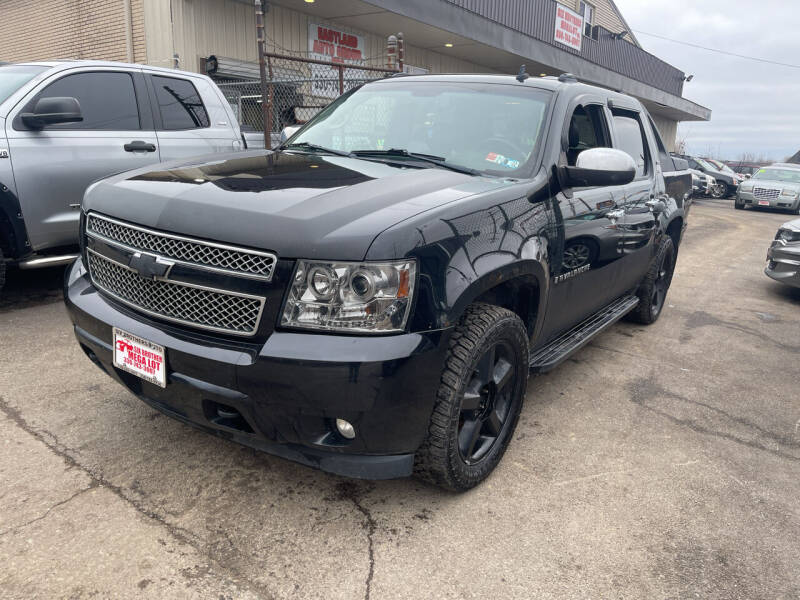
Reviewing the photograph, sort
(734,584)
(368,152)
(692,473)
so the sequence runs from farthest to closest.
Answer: (368,152) < (692,473) < (734,584)

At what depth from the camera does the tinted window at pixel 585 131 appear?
132 inches

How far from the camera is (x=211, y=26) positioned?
10.5 meters

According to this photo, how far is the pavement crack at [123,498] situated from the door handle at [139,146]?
8.08 feet

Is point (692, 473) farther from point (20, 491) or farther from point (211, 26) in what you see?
point (211, 26)

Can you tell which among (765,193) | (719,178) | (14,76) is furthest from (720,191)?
(14,76)

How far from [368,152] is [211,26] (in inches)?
340

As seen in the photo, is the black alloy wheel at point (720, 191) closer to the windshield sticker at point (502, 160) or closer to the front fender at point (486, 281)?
the windshield sticker at point (502, 160)

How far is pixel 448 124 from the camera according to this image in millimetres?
3322

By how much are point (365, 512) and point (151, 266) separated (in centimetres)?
127

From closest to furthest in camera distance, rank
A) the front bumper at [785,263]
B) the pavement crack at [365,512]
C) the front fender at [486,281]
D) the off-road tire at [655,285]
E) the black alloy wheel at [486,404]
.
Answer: the pavement crack at [365,512]
the front fender at [486,281]
the black alloy wheel at [486,404]
the off-road tire at [655,285]
the front bumper at [785,263]

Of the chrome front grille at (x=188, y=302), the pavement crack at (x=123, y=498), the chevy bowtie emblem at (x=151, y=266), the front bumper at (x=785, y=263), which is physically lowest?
the pavement crack at (x=123, y=498)

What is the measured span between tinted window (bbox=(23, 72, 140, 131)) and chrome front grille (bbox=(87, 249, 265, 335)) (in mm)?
2783

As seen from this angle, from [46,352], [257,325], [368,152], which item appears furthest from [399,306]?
[46,352]

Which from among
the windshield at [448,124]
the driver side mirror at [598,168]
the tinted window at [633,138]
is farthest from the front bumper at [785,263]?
the windshield at [448,124]
